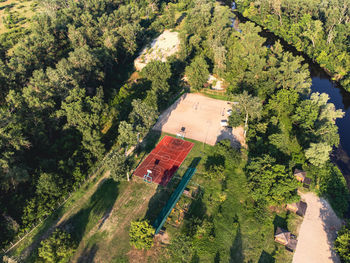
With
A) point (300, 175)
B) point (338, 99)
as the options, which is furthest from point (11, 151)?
point (338, 99)

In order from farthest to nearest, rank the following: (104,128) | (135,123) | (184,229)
→ (104,128) < (135,123) < (184,229)

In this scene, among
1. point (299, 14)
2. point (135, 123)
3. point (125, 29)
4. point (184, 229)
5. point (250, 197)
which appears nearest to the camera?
point (184, 229)

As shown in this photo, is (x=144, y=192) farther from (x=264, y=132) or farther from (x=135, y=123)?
(x=264, y=132)

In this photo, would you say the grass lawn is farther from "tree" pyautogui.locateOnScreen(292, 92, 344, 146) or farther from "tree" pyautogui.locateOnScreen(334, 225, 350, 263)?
"tree" pyautogui.locateOnScreen(292, 92, 344, 146)

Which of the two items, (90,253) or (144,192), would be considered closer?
(90,253)

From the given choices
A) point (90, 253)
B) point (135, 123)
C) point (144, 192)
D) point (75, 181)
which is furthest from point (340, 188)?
point (75, 181)

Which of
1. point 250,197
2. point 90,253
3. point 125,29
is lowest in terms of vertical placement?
point 90,253

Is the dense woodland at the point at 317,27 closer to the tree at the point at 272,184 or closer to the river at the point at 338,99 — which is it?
the river at the point at 338,99
